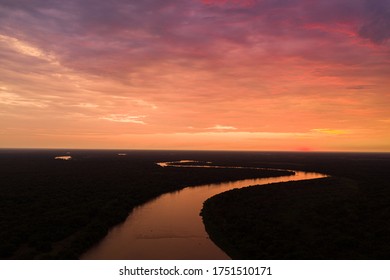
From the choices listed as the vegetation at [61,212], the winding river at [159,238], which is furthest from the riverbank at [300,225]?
the vegetation at [61,212]

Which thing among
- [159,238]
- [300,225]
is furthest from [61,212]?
[300,225]

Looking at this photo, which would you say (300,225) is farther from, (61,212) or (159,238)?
(61,212)

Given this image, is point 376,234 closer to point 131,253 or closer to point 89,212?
point 131,253

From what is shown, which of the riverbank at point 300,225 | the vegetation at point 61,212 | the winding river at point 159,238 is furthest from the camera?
the vegetation at point 61,212

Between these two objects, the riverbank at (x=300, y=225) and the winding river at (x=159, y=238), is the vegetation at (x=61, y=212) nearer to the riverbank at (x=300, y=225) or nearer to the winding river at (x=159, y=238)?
the winding river at (x=159, y=238)

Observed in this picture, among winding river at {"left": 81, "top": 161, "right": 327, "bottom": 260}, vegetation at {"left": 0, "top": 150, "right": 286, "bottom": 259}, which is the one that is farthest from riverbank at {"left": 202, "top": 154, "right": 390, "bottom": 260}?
vegetation at {"left": 0, "top": 150, "right": 286, "bottom": 259}

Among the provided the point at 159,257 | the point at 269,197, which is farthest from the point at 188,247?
the point at 269,197

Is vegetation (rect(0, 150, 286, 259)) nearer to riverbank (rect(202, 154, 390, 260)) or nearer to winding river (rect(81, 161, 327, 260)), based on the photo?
winding river (rect(81, 161, 327, 260))
